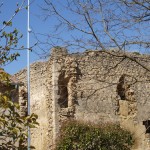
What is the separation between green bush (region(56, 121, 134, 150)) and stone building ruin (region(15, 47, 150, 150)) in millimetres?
459

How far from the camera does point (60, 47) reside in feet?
23.5

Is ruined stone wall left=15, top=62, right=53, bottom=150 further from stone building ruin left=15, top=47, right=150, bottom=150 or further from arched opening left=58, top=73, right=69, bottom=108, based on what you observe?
arched opening left=58, top=73, right=69, bottom=108

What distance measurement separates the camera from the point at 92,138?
15.7 meters

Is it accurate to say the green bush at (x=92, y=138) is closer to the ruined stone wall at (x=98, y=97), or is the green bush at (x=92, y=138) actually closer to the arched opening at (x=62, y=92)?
the ruined stone wall at (x=98, y=97)

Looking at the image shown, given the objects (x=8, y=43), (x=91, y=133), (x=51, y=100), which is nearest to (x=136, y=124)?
(x=91, y=133)

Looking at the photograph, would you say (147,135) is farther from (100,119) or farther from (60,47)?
(60,47)

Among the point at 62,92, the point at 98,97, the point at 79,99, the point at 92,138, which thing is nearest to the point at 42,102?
the point at 62,92

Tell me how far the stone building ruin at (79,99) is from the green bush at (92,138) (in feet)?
1.50

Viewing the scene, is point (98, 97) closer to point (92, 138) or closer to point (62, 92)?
point (62, 92)

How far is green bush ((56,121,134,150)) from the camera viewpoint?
15.6m

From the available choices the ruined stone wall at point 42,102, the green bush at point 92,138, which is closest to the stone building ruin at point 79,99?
the ruined stone wall at point 42,102

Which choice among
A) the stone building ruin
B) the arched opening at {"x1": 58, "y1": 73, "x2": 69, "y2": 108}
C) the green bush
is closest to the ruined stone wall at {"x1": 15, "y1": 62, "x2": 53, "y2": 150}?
the stone building ruin

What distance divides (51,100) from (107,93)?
2.66 meters

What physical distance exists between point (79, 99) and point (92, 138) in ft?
6.20
